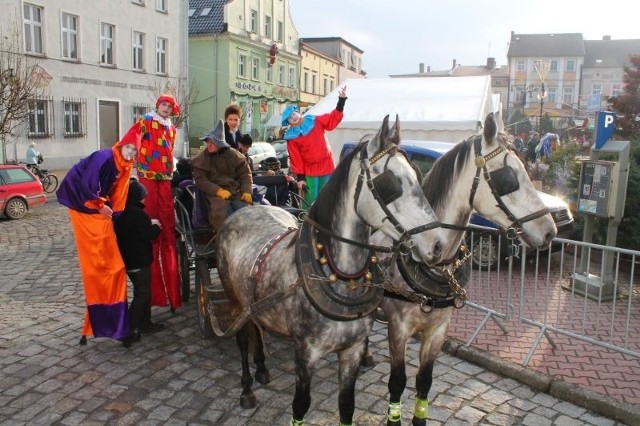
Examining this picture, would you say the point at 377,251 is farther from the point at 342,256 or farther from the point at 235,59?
the point at 235,59

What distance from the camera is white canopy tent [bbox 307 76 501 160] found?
12.7 meters

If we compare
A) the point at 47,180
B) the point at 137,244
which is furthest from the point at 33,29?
the point at 137,244

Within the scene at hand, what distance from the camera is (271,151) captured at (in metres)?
25.7

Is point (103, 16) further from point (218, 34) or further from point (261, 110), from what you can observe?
point (261, 110)

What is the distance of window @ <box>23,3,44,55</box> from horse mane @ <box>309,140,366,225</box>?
24.0 metres

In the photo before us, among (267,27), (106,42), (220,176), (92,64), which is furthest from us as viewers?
(267,27)

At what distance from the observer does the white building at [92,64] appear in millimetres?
23219

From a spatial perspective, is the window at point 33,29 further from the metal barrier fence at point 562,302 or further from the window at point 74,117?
the metal barrier fence at point 562,302

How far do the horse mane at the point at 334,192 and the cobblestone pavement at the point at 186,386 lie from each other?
5.86ft

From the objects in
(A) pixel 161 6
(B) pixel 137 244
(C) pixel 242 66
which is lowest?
(B) pixel 137 244

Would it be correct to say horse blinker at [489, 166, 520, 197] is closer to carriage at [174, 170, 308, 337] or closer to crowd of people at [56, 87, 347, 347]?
carriage at [174, 170, 308, 337]

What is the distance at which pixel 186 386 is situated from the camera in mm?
4586

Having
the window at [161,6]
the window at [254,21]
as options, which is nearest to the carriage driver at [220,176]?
the window at [161,6]

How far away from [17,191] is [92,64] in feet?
48.8
